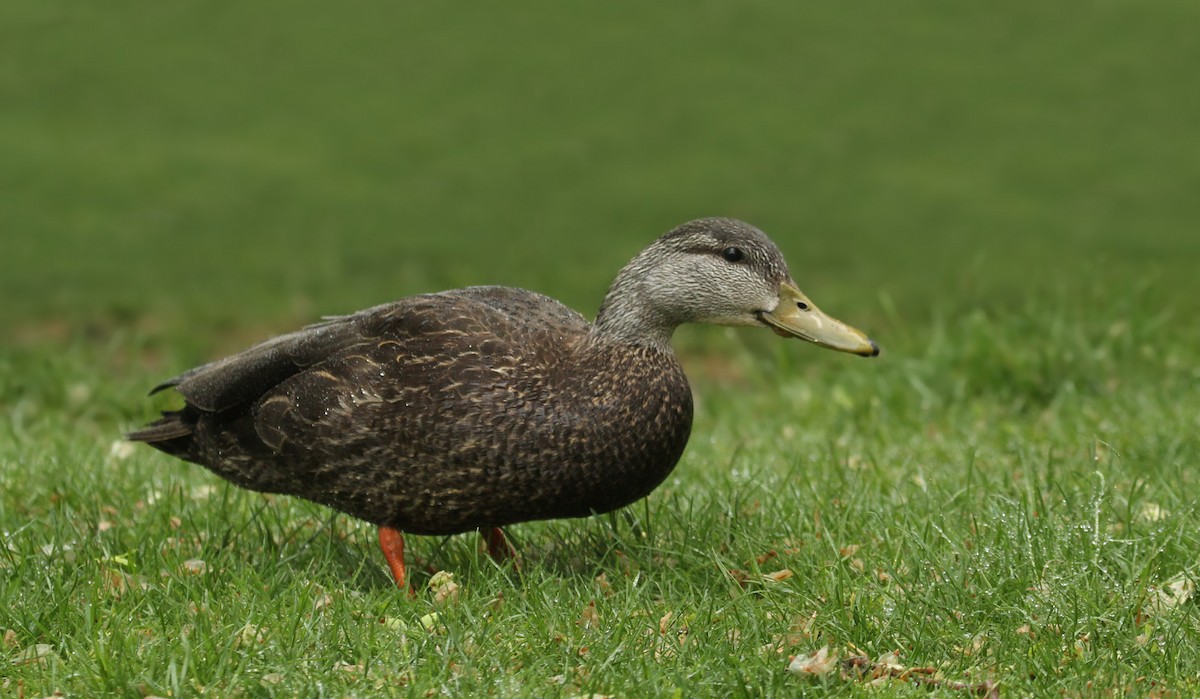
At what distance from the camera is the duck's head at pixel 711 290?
13.9 ft

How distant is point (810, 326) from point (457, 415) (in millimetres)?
1032

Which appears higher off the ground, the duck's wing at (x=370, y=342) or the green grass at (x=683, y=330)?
the duck's wing at (x=370, y=342)

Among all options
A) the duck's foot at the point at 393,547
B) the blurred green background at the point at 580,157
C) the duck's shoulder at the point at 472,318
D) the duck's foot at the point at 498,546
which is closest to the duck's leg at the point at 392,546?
the duck's foot at the point at 393,547

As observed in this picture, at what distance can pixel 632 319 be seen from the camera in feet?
14.2

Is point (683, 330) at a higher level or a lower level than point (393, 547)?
lower

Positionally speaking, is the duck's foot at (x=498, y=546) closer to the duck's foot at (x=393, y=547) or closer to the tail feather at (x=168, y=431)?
the duck's foot at (x=393, y=547)

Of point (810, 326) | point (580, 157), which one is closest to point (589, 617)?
point (810, 326)

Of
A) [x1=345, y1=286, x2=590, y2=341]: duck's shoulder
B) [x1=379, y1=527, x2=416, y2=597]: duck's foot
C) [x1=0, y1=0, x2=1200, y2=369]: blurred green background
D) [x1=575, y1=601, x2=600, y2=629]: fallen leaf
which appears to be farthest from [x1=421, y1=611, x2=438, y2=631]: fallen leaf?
[x1=0, y1=0, x2=1200, y2=369]: blurred green background

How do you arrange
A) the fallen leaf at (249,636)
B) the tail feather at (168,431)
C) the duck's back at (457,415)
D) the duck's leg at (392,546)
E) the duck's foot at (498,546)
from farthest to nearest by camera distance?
1. the tail feather at (168,431)
2. the duck's foot at (498,546)
3. the duck's leg at (392,546)
4. the duck's back at (457,415)
5. the fallen leaf at (249,636)

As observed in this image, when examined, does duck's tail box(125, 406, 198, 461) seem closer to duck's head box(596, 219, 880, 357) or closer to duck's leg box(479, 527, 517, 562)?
duck's leg box(479, 527, 517, 562)

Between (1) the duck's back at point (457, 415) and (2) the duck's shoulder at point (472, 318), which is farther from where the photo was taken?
(2) the duck's shoulder at point (472, 318)

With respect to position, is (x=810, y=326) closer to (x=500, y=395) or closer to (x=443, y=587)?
(x=500, y=395)

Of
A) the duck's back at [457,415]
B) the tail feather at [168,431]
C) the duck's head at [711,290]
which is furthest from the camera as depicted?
the tail feather at [168,431]

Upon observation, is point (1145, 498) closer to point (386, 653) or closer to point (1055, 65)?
point (386, 653)
